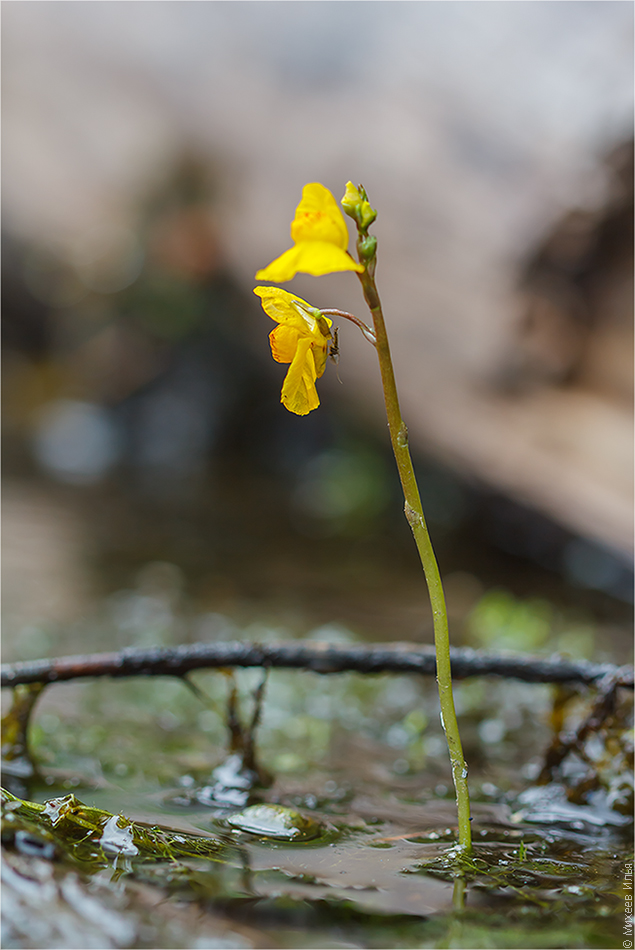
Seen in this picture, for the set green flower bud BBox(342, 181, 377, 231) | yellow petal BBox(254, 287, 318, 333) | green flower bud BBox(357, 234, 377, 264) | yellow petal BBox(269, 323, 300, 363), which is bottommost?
yellow petal BBox(269, 323, 300, 363)

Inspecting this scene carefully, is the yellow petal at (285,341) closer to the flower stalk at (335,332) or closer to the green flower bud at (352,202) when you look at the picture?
the flower stalk at (335,332)

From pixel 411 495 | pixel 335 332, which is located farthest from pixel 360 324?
pixel 411 495

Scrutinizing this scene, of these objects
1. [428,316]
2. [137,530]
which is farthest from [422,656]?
[137,530]

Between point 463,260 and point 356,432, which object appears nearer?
point 463,260

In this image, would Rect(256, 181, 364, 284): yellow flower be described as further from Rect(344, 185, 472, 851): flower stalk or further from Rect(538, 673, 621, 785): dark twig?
Rect(538, 673, 621, 785): dark twig

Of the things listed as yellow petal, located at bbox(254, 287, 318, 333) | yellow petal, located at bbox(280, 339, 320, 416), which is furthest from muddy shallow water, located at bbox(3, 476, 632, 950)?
yellow petal, located at bbox(254, 287, 318, 333)

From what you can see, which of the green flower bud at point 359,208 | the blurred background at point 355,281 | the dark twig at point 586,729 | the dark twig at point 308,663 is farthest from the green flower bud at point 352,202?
the blurred background at point 355,281

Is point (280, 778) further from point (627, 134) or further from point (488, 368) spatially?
point (627, 134)
